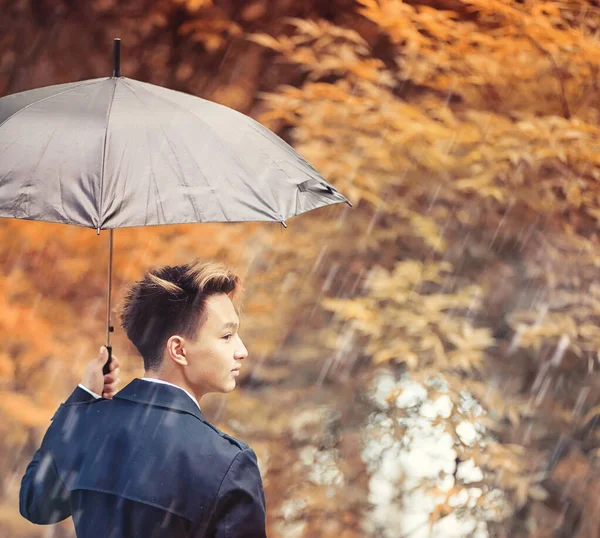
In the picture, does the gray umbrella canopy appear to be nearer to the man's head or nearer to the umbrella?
the umbrella

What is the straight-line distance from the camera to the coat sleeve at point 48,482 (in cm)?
183

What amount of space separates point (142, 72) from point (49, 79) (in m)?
0.51

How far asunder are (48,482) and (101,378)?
28 centimetres

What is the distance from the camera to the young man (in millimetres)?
1626

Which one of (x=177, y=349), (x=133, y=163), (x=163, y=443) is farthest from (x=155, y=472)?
(x=133, y=163)

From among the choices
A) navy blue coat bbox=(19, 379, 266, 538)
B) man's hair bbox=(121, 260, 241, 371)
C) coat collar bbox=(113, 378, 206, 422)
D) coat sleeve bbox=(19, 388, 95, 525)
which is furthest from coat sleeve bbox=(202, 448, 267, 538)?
coat sleeve bbox=(19, 388, 95, 525)

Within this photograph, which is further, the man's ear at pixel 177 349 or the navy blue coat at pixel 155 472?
the man's ear at pixel 177 349

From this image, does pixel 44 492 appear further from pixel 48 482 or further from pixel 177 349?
pixel 177 349

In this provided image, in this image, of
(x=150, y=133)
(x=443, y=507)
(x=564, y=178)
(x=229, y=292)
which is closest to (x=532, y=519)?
(x=443, y=507)

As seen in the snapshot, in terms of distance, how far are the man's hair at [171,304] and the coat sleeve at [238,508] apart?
32 centimetres

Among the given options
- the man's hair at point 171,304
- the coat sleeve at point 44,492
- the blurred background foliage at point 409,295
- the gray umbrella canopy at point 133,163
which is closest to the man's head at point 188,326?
the man's hair at point 171,304

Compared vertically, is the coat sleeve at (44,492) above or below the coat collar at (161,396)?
below

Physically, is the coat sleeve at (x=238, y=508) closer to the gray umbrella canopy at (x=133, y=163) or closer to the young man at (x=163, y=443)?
the young man at (x=163, y=443)

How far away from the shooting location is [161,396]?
67.9 inches
